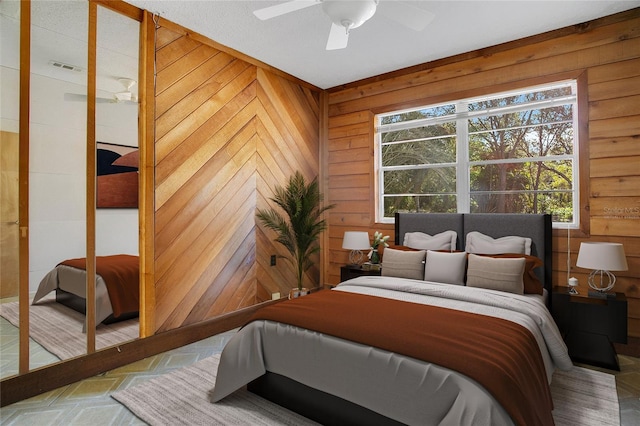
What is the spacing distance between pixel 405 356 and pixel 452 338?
0.27 meters

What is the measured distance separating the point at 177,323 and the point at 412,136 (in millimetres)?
3258

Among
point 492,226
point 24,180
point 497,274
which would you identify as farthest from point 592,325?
point 24,180

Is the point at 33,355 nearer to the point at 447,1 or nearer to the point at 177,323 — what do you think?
the point at 177,323

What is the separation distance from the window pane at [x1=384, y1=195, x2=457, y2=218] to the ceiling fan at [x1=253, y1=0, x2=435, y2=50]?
2.04 meters

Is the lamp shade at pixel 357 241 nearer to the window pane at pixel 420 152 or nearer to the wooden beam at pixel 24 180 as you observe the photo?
the window pane at pixel 420 152

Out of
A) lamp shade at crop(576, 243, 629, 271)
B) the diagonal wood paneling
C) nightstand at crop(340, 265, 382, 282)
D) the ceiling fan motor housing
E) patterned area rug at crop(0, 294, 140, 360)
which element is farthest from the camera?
the diagonal wood paneling

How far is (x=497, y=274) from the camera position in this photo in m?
2.93

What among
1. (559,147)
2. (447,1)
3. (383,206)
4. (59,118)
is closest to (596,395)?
(559,147)

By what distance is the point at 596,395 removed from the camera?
7.86 feet

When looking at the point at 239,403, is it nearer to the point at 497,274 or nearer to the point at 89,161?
the point at 89,161

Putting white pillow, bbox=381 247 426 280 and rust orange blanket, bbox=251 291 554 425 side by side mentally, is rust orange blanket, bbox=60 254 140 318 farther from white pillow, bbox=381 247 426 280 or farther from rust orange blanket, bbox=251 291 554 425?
white pillow, bbox=381 247 426 280

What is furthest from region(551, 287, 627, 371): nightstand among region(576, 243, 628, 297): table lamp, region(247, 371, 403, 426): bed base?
region(247, 371, 403, 426): bed base

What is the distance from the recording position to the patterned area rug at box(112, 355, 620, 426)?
84.4 inches

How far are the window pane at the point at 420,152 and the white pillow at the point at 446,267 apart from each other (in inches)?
50.0
